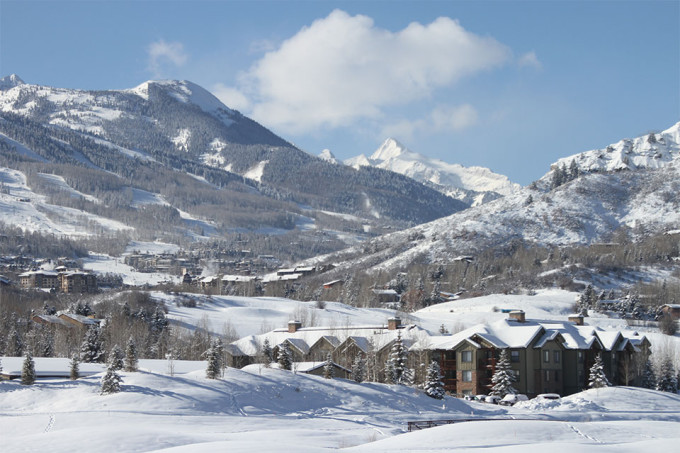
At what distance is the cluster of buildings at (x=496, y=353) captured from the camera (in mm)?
77000

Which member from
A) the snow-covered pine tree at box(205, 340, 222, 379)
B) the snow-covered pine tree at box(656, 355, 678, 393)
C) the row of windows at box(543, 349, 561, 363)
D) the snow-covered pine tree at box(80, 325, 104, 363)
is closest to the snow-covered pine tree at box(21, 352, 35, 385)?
the snow-covered pine tree at box(205, 340, 222, 379)

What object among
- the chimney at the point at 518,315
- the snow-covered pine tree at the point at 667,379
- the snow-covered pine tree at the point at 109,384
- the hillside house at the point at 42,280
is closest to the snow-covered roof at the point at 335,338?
the chimney at the point at 518,315

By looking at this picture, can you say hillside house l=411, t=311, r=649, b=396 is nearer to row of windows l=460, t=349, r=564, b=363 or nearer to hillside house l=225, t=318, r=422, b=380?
row of windows l=460, t=349, r=564, b=363

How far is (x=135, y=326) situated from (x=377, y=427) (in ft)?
208

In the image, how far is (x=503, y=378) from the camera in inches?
2783

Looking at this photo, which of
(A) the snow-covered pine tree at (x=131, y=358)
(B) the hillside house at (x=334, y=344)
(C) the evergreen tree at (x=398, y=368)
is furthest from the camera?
(B) the hillside house at (x=334, y=344)

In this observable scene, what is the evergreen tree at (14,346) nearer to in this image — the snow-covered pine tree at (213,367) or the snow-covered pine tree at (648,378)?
the snow-covered pine tree at (213,367)

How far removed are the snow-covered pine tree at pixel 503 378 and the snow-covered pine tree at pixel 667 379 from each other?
626 inches

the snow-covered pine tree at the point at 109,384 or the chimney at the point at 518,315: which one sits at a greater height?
the chimney at the point at 518,315

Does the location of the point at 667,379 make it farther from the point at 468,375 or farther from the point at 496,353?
the point at 468,375

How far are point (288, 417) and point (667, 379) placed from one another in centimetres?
4424

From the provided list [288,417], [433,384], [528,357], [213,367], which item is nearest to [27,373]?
[213,367]

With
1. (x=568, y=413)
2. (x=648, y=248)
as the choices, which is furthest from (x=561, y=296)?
(x=568, y=413)

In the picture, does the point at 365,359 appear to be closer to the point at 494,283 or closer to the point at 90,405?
the point at 90,405
